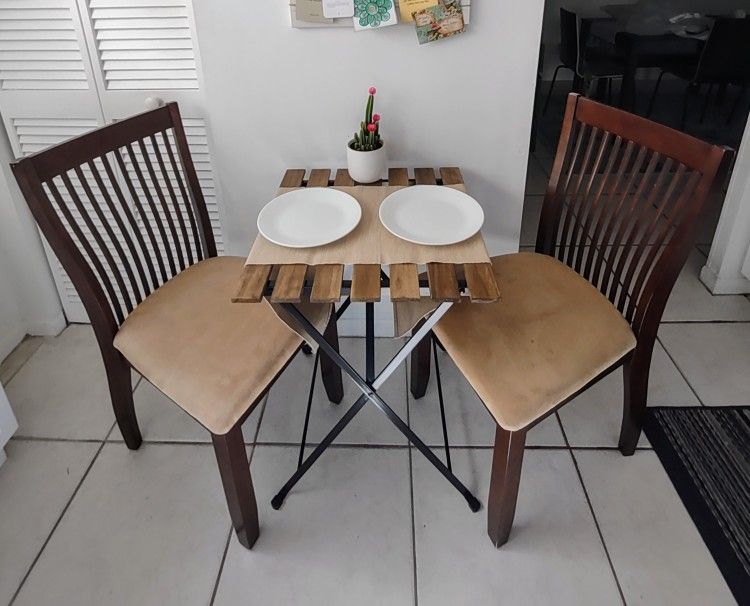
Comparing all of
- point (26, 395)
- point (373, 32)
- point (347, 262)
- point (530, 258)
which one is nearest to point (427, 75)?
point (373, 32)

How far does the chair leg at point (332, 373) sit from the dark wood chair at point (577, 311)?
0.40 m

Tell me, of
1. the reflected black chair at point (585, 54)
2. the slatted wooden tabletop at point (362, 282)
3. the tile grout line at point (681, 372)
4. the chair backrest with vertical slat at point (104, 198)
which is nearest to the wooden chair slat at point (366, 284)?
the slatted wooden tabletop at point (362, 282)

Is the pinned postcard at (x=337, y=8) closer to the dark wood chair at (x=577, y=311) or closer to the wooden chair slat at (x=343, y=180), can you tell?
the wooden chair slat at (x=343, y=180)

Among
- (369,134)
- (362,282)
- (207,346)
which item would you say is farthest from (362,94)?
(207,346)

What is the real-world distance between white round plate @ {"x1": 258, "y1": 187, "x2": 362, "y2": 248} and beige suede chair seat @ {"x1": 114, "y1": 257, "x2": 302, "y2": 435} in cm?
23

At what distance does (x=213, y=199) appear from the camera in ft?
6.39

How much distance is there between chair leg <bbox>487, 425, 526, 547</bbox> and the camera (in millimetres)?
1307

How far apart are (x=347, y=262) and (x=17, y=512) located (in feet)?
3.78

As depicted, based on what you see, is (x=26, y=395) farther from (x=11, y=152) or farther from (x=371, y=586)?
(x=371, y=586)

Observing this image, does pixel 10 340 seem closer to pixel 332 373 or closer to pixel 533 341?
pixel 332 373

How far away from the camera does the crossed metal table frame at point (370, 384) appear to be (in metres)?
1.32

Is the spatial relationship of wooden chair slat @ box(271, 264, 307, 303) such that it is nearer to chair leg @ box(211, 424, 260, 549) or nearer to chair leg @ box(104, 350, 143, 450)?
chair leg @ box(211, 424, 260, 549)

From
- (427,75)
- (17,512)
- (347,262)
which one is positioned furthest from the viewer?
(427,75)

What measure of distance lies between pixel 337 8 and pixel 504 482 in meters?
1.28
